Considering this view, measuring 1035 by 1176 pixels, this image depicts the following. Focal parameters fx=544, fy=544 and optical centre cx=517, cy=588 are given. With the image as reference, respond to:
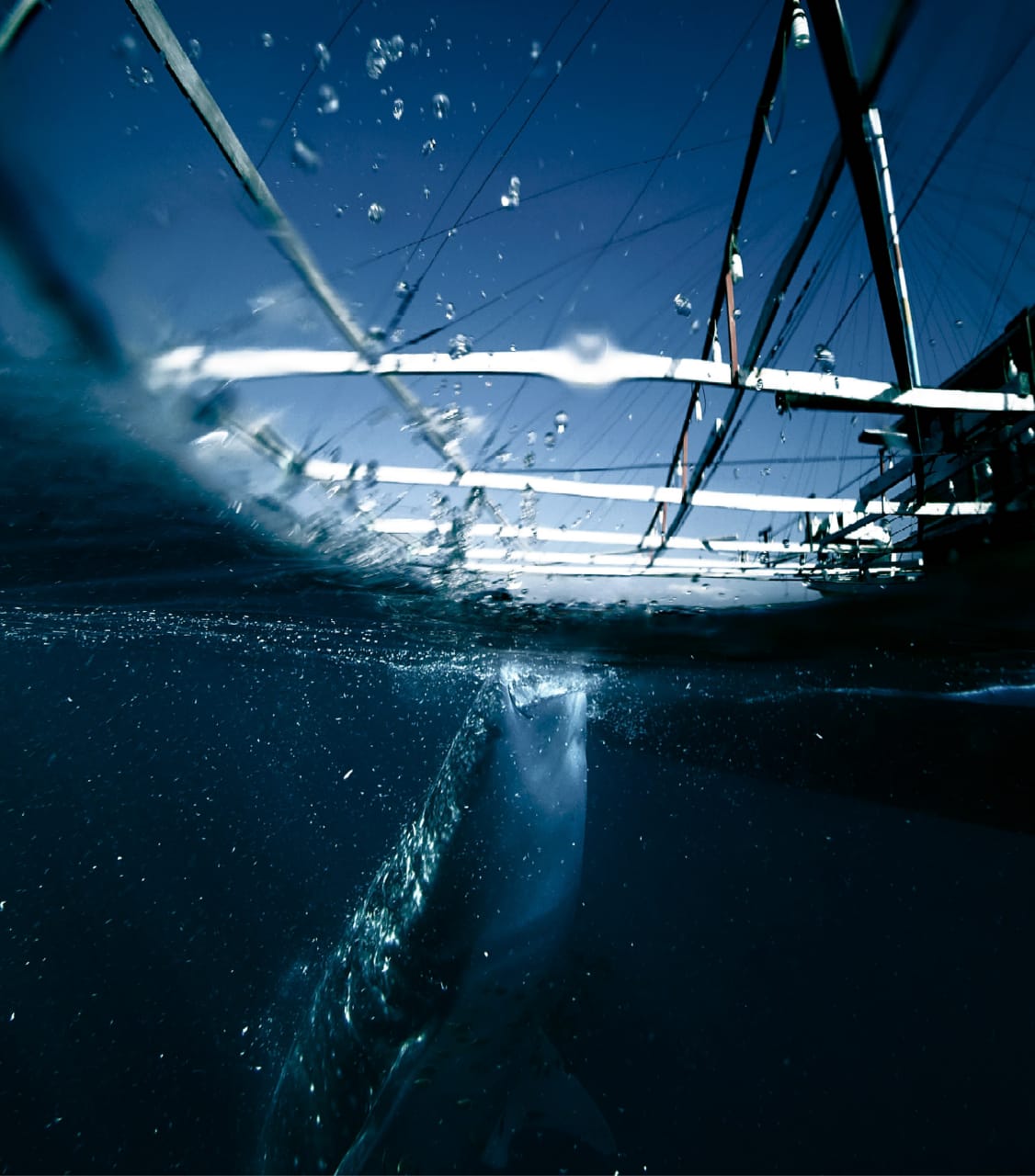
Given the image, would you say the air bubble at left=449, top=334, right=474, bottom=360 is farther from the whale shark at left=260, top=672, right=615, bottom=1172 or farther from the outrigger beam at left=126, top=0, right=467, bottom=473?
the whale shark at left=260, top=672, right=615, bottom=1172

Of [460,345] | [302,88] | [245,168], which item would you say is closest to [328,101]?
[302,88]

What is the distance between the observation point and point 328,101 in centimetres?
162

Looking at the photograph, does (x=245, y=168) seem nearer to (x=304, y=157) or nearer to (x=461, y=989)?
(x=304, y=157)

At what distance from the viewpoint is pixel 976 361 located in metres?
6.30

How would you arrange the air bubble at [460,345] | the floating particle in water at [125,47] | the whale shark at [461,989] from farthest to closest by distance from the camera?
the whale shark at [461,989] < the air bubble at [460,345] < the floating particle in water at [125,47]

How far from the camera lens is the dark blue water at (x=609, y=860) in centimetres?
664

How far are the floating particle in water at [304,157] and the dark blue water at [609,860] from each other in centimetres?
184

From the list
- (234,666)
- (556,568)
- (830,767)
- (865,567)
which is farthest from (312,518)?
(830,767)

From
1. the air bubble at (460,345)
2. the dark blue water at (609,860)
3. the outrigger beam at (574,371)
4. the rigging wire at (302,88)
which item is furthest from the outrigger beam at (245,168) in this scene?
the dark blue water at (609,860)

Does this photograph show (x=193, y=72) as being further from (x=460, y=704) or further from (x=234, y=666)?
(x=460, y=704)

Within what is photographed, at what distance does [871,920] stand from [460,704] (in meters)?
15.5

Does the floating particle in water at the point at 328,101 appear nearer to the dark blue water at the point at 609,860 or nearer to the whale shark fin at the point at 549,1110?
the dark blue water at the point at 609,860

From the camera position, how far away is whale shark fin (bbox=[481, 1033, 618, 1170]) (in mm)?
6416

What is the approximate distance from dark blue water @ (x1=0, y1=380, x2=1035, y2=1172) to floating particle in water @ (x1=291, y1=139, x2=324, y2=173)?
1845 millimetres
